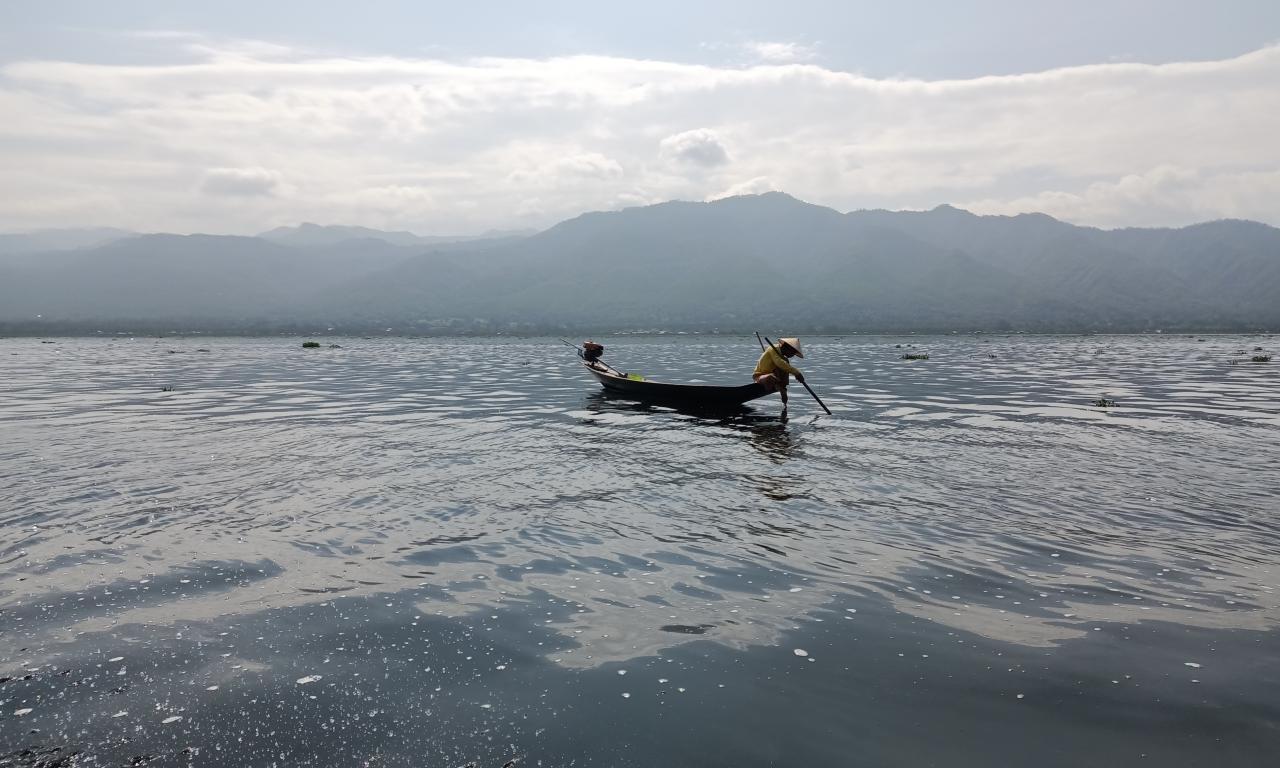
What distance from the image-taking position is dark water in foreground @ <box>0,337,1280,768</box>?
6379mm

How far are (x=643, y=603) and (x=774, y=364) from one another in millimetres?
18874

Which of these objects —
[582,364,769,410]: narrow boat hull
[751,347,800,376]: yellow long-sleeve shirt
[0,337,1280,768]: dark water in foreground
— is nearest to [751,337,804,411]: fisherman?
[751,347,800,376]: yellow long-sleeve shirt

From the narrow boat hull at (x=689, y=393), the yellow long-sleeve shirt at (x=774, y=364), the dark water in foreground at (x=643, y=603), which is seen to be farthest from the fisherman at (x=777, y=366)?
the dark water in foreground at (x=643, y=603)

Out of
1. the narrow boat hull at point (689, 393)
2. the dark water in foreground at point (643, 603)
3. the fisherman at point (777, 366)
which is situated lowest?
the dark water in foreground at point (643, 603)

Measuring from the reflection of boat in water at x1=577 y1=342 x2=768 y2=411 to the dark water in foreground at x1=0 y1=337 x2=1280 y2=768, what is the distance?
7.53 meters

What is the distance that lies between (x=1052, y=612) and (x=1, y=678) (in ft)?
40.4

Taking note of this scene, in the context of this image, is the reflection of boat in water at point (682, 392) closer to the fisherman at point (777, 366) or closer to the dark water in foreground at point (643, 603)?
the fisherman at point (777, 366)

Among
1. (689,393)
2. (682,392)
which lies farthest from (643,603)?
(682,392)

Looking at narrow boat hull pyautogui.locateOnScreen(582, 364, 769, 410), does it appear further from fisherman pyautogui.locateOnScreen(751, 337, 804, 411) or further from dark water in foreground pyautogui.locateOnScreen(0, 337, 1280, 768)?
dark water in foreground pyautogui.locateOnScreen(0, 337, 1280, 768)

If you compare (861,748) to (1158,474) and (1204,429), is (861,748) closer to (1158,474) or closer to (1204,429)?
(1158,474)

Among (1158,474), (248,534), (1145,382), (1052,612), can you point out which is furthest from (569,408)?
(1145,382)

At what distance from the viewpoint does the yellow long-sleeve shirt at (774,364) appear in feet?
88.6

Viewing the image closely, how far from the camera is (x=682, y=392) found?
30.1 m

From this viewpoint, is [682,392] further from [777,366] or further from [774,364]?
[777,366]
